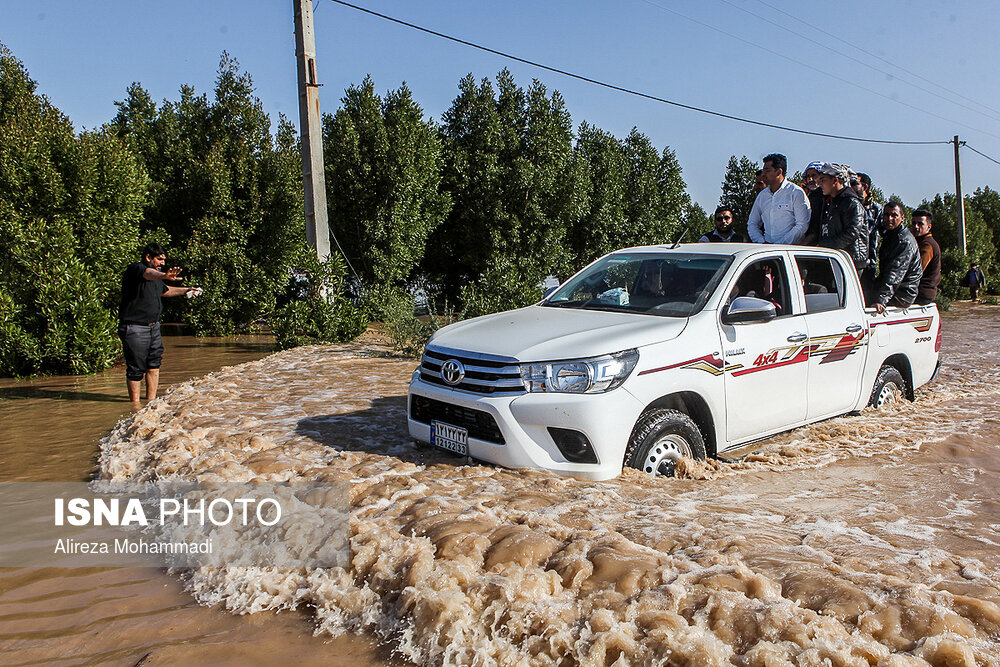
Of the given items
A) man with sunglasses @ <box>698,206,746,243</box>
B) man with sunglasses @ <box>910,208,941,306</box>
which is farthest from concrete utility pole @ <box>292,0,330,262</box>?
man with sunglasses @ <box>910,208,941,306</box>

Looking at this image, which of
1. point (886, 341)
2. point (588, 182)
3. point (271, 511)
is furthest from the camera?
point (588, 182)

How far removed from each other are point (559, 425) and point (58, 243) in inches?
419

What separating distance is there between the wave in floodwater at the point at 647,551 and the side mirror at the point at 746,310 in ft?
3.52

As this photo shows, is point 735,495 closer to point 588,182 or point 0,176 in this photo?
point 0,176

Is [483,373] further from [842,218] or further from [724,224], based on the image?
[724,224]

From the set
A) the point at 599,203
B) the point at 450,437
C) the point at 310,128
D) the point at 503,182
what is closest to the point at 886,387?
the point at 450,437

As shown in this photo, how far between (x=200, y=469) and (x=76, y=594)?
1.75m

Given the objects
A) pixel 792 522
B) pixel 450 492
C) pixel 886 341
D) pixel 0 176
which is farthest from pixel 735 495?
pixel 0 176

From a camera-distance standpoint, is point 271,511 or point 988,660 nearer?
point 988,660

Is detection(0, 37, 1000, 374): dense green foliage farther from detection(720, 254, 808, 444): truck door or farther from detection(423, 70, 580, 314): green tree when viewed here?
detection(720, 254, 808, 444): truck door

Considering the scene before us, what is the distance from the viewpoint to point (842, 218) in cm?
729

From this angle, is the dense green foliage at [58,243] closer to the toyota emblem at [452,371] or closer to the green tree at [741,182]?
the toyota emblem at [452,371]

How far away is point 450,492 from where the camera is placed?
4789 mm

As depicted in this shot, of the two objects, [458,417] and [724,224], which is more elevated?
[724,224]
